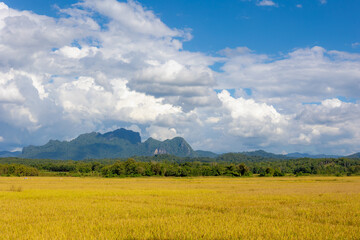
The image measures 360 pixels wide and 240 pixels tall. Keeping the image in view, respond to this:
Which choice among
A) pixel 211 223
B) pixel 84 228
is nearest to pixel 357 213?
pixel 211 223

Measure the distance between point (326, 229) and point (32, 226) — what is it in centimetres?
1466

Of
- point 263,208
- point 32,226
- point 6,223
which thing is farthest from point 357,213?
point 6,223

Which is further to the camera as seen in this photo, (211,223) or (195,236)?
(211,223)

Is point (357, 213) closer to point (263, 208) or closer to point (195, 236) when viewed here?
point (263, 208)

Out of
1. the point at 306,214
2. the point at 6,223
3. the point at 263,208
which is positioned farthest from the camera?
the point at 263,208

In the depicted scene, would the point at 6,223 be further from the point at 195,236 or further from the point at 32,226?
the point at 195,236

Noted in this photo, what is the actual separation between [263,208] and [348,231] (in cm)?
873

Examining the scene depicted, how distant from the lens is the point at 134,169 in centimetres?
12100

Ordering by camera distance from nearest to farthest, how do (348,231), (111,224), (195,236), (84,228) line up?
(195,236) < (348,231) < (84,228) < (111,224)

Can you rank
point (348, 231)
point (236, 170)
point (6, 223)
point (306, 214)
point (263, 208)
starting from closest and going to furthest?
1. point (348, 231)
2. point (6, 223)
3. point (306, 214)
4. point (263, 208)
5. point (236, 170)

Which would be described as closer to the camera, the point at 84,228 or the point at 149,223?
the point at 84,228

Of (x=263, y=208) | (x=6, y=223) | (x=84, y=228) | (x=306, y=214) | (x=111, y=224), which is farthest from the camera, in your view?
(x=263, y=208)

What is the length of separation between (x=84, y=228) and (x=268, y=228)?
29.2 feet

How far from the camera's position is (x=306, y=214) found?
1883cm
